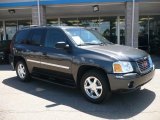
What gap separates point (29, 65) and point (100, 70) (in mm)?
2937

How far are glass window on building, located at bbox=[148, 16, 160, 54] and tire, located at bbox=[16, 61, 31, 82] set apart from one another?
39.8ft

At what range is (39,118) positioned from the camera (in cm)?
529

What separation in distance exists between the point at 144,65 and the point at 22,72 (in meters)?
4.20

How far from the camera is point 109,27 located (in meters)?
19.0

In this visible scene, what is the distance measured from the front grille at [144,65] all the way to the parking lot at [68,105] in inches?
31.0

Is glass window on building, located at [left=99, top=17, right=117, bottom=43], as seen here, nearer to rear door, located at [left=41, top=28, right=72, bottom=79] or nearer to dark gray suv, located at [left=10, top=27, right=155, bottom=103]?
dark gray suv, located at [left=10, top=27, right=155, bottom=103]

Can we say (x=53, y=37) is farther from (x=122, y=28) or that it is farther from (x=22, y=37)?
(x=122, y=28)

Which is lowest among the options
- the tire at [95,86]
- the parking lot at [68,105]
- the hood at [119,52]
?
the parking lot at [68,105]

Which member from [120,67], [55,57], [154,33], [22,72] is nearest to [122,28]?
[154,33]

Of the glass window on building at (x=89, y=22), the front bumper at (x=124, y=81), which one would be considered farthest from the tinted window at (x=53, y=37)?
the glass window on building at (x=89, y=22)

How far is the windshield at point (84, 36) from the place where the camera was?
6710 mm

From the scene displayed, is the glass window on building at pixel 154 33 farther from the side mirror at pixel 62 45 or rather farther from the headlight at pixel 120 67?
the headlight at pixel 120 67

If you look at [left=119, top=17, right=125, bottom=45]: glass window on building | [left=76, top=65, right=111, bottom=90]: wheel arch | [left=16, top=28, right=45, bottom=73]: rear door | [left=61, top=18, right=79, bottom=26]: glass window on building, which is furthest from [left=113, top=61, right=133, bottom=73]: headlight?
[left=61, top=18, right=79, bottom=26]: glass window on building

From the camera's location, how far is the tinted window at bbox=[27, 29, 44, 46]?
7652 millimetres
